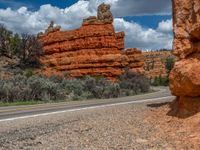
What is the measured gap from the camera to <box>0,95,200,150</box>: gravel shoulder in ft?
29.2

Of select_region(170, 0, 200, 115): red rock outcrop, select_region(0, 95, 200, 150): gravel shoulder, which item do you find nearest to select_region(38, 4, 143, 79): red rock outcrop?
select_region(0, 95, 200, 150): gravel shoulder

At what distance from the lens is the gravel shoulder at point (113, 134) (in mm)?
8906

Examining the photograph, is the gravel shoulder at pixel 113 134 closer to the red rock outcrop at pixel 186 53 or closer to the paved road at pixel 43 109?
the red rock outcrop at pixel 186 53

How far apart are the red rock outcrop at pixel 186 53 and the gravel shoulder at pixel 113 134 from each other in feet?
2.34

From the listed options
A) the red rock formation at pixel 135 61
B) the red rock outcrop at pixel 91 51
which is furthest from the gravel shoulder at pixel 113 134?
the red rock formation at pixel 135 61

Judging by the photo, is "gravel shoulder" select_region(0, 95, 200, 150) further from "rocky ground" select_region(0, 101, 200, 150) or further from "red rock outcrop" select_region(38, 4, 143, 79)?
"red rock outcrop" select_region(38, 4, 143, 79)

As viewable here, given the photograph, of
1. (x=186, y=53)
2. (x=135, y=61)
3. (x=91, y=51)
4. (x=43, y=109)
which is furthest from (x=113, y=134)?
(x=135, y=61)

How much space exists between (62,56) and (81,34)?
4755 mm

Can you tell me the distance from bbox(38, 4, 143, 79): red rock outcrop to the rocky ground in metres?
44.3

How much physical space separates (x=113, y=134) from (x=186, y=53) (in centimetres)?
308

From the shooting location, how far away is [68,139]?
392 inches

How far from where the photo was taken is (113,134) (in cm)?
1016

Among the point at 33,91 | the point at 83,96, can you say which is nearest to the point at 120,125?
the point at 33,91

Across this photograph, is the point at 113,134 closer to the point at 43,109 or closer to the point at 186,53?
the point at 186,53
